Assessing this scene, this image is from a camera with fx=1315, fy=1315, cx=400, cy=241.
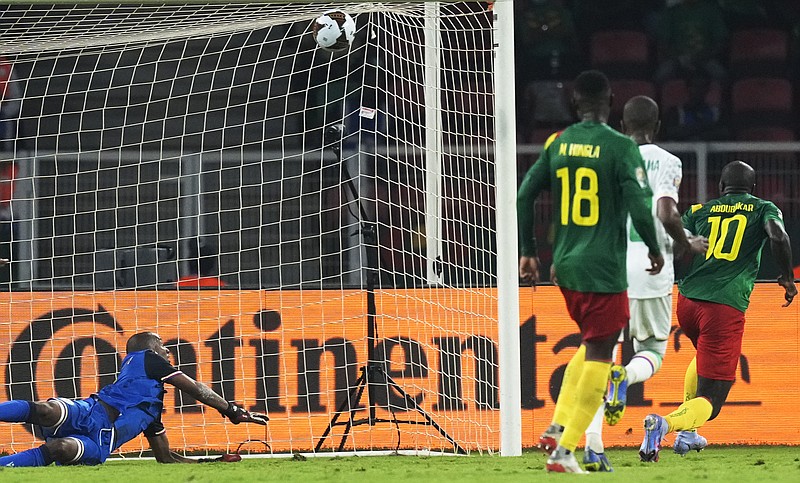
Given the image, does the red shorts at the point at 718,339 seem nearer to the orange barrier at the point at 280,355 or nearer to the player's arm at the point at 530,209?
the orange barrier at the point at 280,355

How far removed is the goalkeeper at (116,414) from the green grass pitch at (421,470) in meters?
0.16

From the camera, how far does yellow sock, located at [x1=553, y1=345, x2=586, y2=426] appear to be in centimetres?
541

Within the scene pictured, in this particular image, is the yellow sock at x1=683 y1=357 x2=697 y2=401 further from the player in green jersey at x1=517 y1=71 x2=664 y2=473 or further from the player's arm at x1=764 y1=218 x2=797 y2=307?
the player in green jersey at x1=517 y1=71 x2=664 y2=473

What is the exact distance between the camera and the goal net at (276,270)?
827 centimetres

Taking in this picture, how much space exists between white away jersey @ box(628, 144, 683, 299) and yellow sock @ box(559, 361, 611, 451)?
96 centimetres

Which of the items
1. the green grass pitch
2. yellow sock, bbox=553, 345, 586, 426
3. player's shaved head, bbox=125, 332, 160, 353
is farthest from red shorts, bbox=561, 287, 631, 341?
player's shaved head, bbox=125, 332, 160, 353

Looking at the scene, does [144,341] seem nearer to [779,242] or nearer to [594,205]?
[594,205]

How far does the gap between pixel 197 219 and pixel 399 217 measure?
1457 millimetres

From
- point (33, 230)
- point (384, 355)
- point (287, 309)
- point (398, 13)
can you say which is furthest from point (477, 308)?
point (33, 230)

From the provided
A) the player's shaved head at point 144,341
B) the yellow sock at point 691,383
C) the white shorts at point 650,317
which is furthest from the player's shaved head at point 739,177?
the player's shaved head at point 144,341

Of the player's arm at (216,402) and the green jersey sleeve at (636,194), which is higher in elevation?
the green jersey sleeve at (636,194)

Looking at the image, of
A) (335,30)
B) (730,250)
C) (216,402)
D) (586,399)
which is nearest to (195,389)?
(216,402)

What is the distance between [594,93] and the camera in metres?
5.56

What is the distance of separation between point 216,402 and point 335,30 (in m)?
2.41
